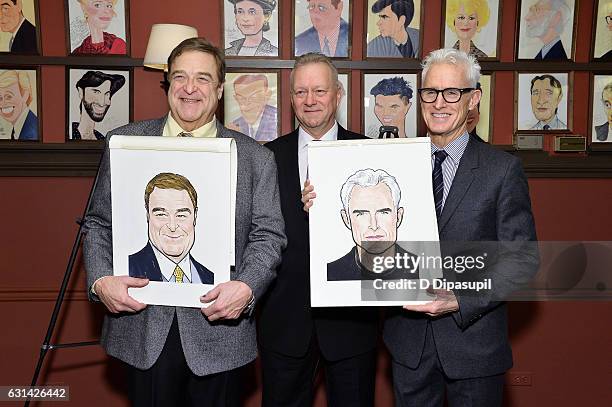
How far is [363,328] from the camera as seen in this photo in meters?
2.47

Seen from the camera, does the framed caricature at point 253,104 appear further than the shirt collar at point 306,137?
Yes

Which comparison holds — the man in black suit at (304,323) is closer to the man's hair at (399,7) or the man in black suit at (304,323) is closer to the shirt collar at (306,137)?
the shirt collar at (306,137)

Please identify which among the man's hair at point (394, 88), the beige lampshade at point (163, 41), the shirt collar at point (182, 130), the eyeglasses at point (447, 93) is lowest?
the shirt collar at point (182, 130)

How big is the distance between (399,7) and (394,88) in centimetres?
46

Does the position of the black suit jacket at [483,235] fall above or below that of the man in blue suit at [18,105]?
below

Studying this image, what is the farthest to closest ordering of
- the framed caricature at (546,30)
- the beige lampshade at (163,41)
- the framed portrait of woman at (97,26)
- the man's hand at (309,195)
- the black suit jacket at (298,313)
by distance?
the framed caricature at (546,30) < the framed portrait of woman at (97,26) < the beige lampshade at (163,41) < the black suit jacket at (298,313) < the man's hand at (309,195)

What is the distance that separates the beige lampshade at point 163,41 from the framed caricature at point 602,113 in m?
2.37

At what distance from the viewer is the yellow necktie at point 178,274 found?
6.58ft

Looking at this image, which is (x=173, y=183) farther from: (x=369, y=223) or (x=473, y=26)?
(x=473, y=26)

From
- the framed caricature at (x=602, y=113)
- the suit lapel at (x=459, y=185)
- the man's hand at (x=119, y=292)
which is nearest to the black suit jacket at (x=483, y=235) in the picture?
the suit lapel at (x=459, y=185)

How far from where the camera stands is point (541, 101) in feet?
12.0

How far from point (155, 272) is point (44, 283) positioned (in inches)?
74.1

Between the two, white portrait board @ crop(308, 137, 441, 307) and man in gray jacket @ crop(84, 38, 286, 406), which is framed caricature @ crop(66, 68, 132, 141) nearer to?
man in gray jacket @ crop(84, 38, 286, 406)

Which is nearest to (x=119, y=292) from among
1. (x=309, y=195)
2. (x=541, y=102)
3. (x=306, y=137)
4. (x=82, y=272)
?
(x=309, y=195)
